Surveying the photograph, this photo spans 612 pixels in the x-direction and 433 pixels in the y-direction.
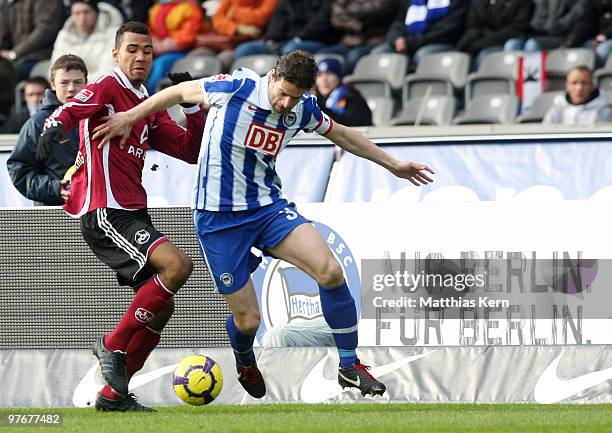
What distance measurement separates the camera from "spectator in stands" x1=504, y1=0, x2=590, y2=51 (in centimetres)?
1531

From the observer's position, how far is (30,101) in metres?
13.5

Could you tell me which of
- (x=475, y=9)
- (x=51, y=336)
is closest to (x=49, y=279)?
(x=51, y=336)

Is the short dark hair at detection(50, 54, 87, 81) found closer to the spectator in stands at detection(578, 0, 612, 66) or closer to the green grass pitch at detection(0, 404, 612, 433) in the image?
the green grass pitch at detection(0, 404, 612, 433)

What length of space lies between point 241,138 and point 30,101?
19.9ft

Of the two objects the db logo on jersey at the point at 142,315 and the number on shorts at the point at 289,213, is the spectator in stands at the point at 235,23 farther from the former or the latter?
the db logo on jersey at the point at 142,315

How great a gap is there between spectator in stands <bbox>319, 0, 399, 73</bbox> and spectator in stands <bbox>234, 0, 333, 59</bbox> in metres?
0.16

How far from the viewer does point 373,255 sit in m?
9.45

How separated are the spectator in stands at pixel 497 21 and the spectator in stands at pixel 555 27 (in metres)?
0.15

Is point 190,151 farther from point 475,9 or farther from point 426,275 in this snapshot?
point 475,9

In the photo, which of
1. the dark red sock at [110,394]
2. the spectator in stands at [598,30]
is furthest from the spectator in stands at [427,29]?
the dark red sock at [110,394]

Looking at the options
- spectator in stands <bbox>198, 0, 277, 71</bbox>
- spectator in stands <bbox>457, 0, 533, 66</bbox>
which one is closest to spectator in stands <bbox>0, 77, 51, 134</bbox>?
spectator in stands <bbox>198, 0, 277, 71</bbox>

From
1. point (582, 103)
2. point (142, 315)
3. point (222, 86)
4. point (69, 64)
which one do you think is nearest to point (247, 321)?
point (142, 315)

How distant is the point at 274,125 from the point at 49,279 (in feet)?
9.44

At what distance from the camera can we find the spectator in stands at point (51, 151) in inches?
372
